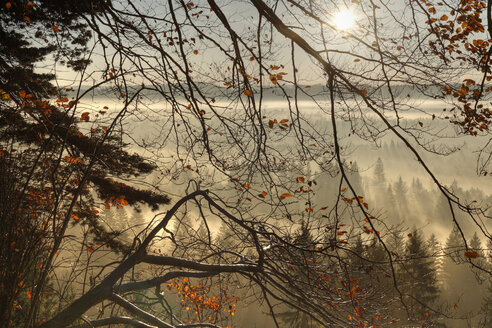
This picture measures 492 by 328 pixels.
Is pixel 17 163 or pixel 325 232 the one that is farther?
pixel 325 232

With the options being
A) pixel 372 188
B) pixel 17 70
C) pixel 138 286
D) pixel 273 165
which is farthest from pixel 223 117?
pixel 372 188

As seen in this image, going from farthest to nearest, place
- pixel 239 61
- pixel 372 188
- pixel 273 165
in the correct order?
pixel 372 188
pixel 273 165
pixel 239 61

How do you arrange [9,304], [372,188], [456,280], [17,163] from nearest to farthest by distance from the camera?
[9,304]
[17,163]
[456,280]
[372,188]

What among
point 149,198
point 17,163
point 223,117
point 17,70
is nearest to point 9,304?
point 17,163

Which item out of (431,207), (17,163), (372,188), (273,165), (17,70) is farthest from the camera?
(372,188)

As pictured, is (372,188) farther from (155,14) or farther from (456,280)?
(155,14)

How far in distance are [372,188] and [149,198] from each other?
131798mm

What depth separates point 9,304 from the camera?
6.75 ft

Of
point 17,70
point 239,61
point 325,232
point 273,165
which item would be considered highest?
point 17,70

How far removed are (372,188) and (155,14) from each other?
135 metres

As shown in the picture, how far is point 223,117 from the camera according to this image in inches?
175

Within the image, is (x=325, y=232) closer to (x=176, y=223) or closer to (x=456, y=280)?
(x=176, y=223)

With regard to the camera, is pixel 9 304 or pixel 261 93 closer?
pixel 9 304

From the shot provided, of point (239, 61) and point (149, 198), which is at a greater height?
point (239, 61)
